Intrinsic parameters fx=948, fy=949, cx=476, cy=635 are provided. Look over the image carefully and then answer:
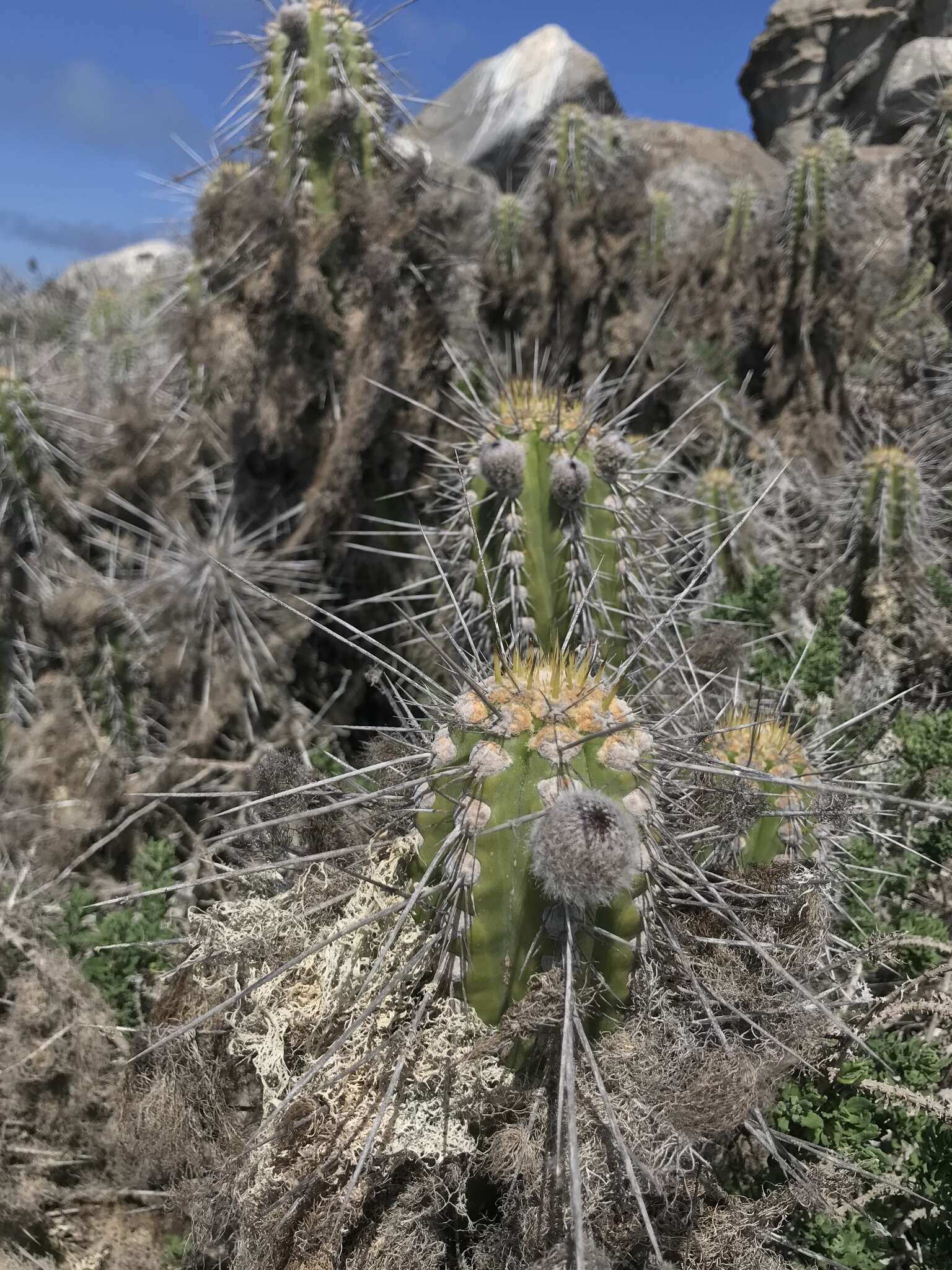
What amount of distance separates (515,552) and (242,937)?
4.35 ft

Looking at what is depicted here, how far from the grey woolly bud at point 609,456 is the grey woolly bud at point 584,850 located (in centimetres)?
153

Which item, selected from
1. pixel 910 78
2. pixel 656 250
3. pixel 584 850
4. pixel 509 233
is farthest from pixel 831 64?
pixel 584 850

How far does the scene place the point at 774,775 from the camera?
2096 mm

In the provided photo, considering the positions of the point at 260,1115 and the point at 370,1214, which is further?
the point at 260,1115

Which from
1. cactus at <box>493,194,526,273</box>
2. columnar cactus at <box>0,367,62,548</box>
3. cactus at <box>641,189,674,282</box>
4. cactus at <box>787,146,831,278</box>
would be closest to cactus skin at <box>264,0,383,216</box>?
cactus at <box>493,194,526,273</box>

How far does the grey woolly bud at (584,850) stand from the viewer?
145cm

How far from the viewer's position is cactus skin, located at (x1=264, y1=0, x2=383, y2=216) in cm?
357

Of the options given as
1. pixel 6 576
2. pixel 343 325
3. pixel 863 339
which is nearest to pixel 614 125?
pixel 863 339

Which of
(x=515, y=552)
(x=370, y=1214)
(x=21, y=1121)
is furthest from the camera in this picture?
(x=515, y=552)

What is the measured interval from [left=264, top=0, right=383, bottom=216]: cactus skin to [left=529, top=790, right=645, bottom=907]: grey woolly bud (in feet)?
9.80

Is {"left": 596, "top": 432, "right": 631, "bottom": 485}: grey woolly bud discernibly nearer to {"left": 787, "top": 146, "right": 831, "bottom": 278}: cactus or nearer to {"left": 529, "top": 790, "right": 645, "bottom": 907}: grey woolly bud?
{"left": 529, "top": 790, "right": 645, "bottom": 907}: grey woolly bud

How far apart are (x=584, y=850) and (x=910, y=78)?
8.70 m

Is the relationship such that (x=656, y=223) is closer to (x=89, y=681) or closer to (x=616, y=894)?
(x=89, y=681)

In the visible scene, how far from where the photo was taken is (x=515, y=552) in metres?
2.76
